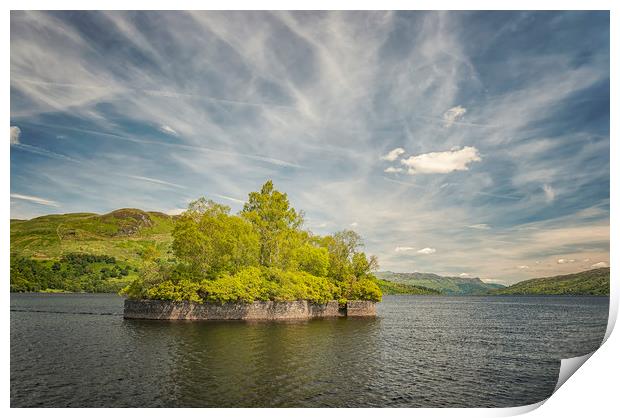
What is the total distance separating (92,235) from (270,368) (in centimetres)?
13774

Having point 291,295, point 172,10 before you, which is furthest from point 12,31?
point 291,295

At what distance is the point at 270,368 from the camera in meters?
22.4

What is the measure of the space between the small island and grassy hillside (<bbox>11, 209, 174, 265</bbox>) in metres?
27.5

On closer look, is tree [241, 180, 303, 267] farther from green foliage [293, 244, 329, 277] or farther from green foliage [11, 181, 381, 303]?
green foliage [293, 244, 329, 277]

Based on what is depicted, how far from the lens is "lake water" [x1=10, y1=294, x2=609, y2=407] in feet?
58.5

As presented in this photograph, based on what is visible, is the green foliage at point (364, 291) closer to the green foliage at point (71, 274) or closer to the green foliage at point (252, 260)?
the green foliage at point (252, 260)

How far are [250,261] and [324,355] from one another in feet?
92.3

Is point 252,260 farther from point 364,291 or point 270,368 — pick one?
point 270,368

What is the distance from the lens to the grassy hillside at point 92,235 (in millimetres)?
97938

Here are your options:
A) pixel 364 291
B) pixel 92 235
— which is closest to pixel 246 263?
pixel 364 291

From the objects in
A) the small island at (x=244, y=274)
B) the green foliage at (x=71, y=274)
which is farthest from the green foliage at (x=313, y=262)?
the green foliage at (x=71, y=274)
